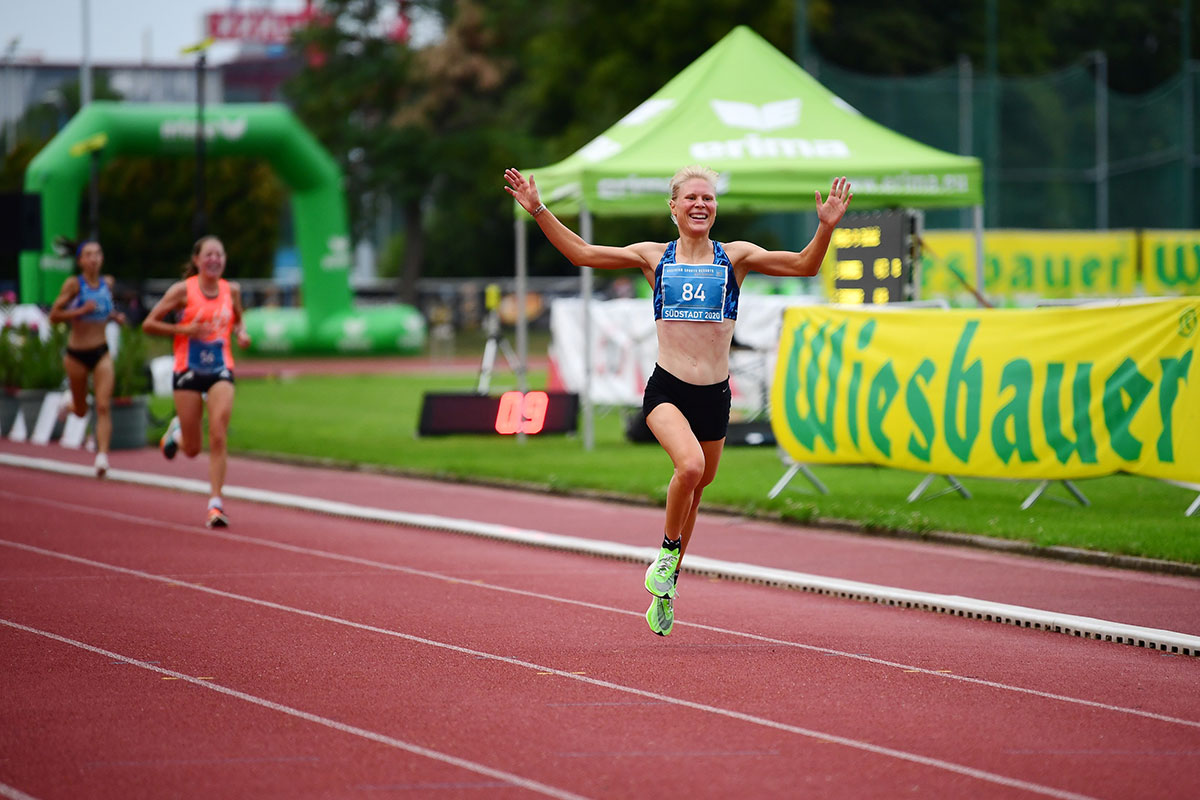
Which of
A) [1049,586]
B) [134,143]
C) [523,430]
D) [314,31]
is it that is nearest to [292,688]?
[523,430]

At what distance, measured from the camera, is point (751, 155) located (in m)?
17.9

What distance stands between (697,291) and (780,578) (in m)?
2.60

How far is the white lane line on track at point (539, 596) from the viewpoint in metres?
6.75

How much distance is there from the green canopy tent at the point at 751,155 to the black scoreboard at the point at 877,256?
0.63 m

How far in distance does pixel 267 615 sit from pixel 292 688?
190 centimetres

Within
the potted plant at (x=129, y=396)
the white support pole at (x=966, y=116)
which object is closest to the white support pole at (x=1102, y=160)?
the white support pole at (x=966, y=116)

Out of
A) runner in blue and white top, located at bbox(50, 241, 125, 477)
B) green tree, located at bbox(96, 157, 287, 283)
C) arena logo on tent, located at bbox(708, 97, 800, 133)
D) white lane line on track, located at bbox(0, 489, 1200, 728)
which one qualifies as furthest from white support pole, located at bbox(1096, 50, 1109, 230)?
green tree, located at bbox(96, 157, 287, 283)

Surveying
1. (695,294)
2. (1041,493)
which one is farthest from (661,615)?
(1041,493)

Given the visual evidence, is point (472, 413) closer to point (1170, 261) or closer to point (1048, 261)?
point (1048, 261)

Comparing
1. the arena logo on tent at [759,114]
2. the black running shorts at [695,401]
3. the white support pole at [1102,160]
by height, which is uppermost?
the white support pole at [1102,160]

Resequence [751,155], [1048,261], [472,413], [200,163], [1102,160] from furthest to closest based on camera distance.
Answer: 1. [1102,160]
2. [1048,261]
3. [200,163]
4. [472,413]
5. [751,155]

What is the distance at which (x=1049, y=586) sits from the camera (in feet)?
32.1

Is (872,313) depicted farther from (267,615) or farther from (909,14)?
(909,14)

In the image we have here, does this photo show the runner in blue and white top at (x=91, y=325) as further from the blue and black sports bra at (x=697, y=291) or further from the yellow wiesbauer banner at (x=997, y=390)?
the blue and black sports bra at (x=697, y=291)
